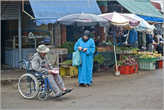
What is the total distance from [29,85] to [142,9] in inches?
412

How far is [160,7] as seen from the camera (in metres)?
28.6

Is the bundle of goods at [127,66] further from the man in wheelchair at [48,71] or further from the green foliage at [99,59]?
the man in wheelchair at [48,71]

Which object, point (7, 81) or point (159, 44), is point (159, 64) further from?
point (7, 81)

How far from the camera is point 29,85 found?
827 centimetres

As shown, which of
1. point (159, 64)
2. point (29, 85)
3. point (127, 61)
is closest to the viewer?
point (29, 85)

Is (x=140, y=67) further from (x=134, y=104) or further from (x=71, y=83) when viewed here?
(x=134, y=104)

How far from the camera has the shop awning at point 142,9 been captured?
1566cm

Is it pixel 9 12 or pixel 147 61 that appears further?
pixel 147 61

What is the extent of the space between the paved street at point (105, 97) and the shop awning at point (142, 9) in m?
4.98

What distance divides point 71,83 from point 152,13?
8.89 metres

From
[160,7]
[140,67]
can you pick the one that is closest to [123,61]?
[140,67]

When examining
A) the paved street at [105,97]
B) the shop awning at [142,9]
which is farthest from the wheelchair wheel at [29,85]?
the shop awning at [142,9]

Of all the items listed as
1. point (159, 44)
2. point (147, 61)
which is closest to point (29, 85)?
point (147, 61)

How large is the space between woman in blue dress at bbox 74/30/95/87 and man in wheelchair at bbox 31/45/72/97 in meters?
1.93
